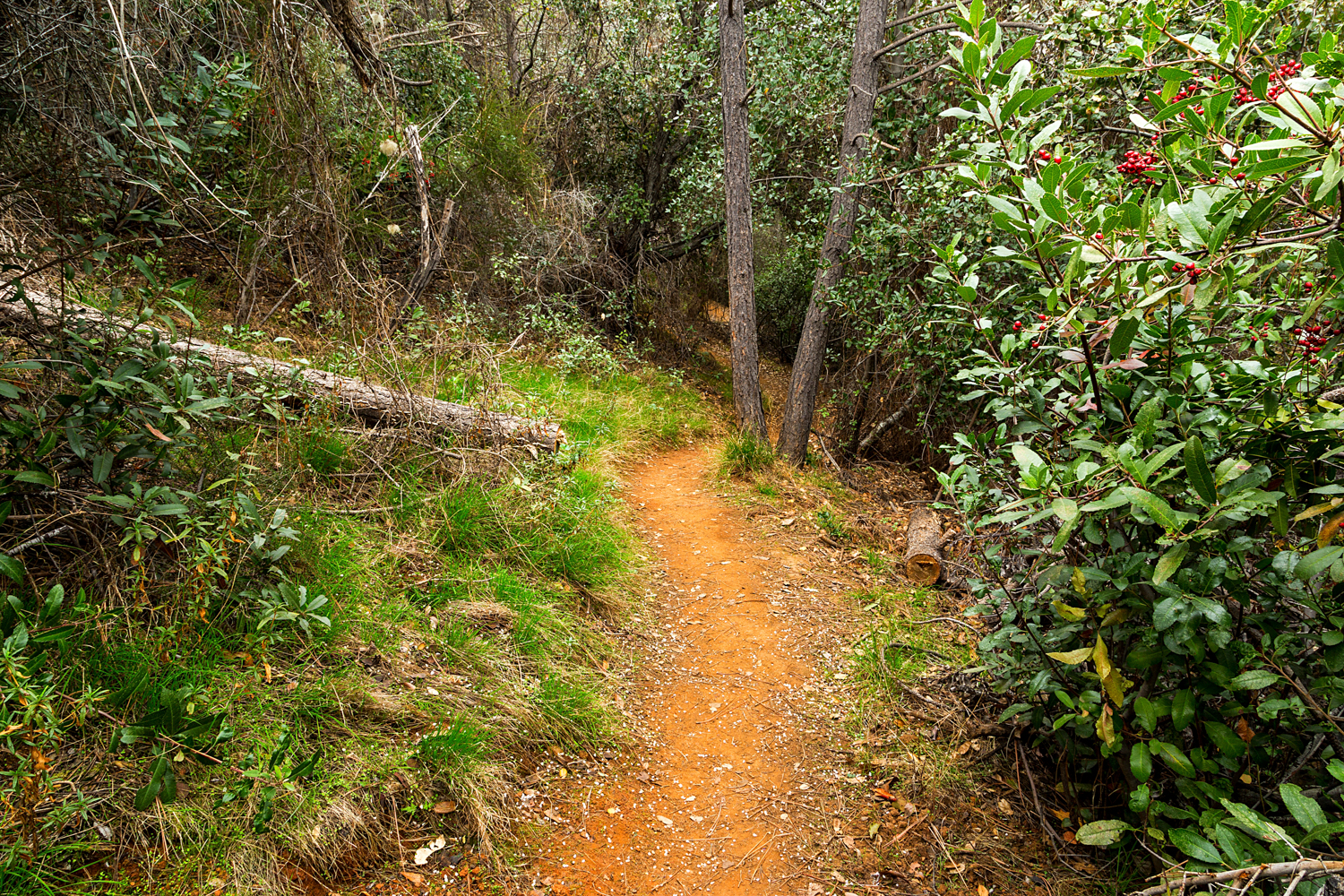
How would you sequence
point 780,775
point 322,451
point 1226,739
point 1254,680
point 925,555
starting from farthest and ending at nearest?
point 925,555
point 322,451
point 780,775
point 1226,739
point 1254,680

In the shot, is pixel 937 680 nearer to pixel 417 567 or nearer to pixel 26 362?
pixel 417 567

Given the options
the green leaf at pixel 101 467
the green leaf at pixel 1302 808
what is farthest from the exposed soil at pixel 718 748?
the green leaf at pixel 101 467

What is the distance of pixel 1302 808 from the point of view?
181 centimetres

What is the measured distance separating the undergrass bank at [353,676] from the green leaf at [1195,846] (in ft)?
7.14

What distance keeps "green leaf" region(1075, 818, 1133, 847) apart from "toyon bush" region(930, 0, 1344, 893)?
10 millimetres

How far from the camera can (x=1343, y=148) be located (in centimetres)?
149

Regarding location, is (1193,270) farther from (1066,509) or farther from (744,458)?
(744,458)

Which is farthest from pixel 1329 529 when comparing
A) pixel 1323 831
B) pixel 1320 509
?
pixel 1323 831

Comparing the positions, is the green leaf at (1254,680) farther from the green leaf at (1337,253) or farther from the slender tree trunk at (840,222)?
the slender tree trunk at (840,222)

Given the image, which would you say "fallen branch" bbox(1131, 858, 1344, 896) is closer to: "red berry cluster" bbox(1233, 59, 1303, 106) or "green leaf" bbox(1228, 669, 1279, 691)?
"green leaf" bbox(1228, 669, 1279, 691)

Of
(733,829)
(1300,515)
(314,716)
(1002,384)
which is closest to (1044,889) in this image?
(733,829)

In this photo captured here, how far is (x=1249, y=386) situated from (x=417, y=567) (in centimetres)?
349

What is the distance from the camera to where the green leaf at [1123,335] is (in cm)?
193

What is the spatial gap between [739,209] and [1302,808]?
6.83 m
